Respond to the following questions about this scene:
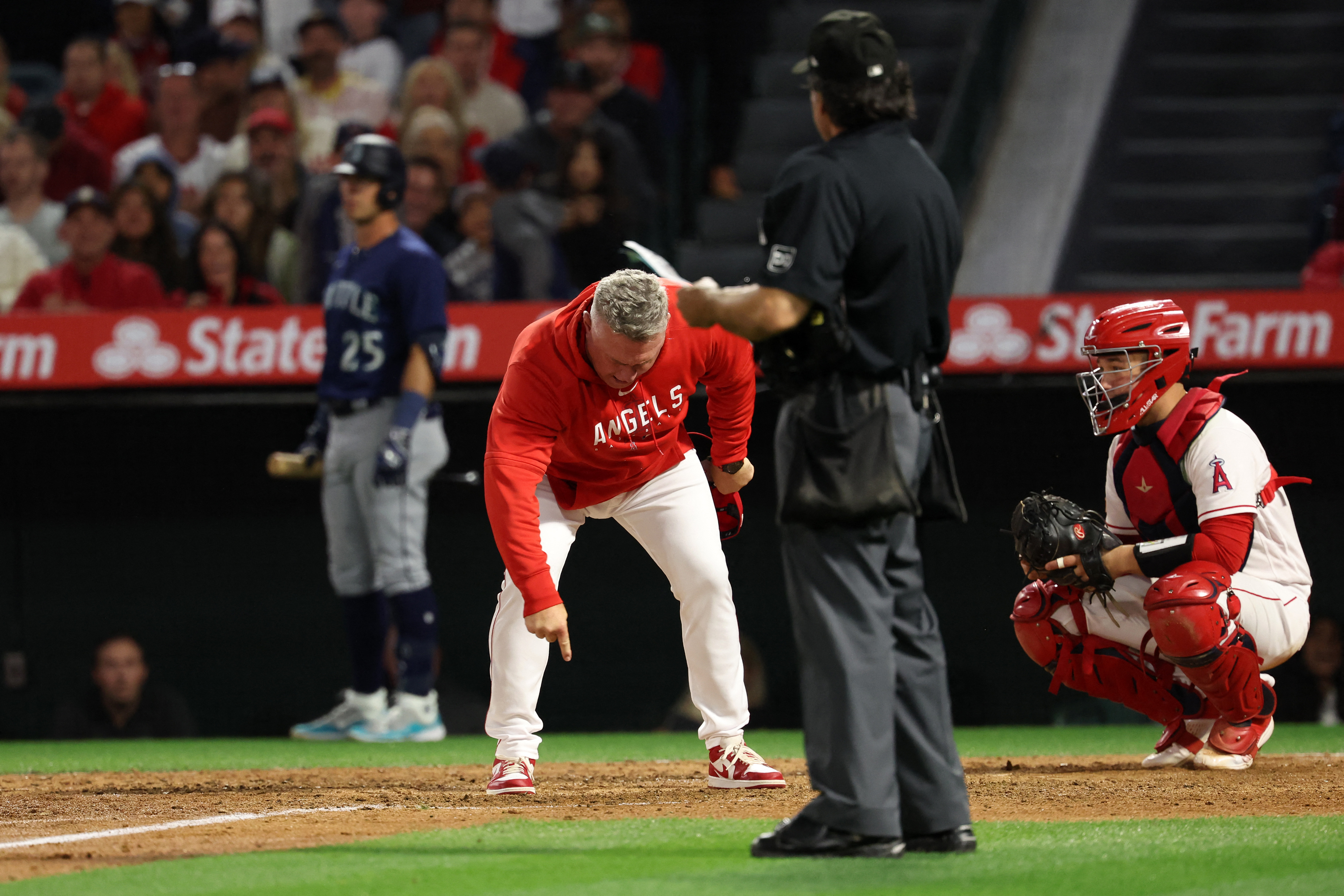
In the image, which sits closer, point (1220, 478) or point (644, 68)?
point (1220, 478)

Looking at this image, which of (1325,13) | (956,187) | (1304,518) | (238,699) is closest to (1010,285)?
(956,187)

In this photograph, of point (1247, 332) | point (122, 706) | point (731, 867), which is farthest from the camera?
point (122, 706)

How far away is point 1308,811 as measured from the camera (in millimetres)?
4094

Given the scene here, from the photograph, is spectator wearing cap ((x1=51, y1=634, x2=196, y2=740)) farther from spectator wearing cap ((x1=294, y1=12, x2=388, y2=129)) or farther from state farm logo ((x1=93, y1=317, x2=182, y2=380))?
spectator wearing cap ((x1=294, y1=12, x2=388, y2=129))

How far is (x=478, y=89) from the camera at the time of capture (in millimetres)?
9828

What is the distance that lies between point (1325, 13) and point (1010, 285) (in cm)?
317

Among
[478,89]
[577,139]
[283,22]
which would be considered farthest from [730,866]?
[283,22]

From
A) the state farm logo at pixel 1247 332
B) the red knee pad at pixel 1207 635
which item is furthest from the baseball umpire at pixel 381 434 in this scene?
the state farm logo at pixel 1247 332

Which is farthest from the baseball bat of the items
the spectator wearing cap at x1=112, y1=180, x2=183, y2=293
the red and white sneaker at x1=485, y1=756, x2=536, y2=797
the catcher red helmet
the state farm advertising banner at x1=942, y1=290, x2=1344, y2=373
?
the catcher red helmet

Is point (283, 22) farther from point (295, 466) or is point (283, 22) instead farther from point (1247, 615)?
point (1247, 615)

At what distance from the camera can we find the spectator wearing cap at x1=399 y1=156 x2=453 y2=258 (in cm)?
880

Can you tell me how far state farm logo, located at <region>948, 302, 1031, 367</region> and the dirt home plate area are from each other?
7.62 feet

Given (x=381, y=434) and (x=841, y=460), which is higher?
(x=381, y=434)

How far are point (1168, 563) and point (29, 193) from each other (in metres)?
7.11
